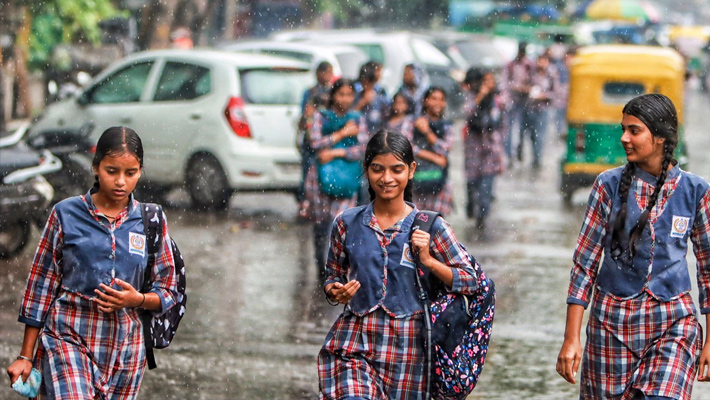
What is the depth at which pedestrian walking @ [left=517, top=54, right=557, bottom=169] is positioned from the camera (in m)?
17.5

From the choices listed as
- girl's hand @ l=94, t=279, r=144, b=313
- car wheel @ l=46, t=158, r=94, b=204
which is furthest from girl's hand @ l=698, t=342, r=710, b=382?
car wheel @ l=46, t=158, r=94, b=204

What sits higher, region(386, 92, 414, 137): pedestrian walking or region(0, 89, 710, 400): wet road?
region(386, 92, 414, 137): pedestrian walking

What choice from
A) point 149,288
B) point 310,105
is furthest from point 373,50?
point 149,288

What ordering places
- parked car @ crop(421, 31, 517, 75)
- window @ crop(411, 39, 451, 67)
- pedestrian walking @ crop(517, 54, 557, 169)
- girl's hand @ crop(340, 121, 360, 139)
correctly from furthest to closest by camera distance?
parked car @ crop(421, 31, 517, 75)
window @ crop(411, 39, 451, 67)
pedestrian walking @ crop(517, 54, 557, 169)
girl's hand @ crop(340, 121, 360, 139)

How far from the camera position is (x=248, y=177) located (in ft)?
40.4

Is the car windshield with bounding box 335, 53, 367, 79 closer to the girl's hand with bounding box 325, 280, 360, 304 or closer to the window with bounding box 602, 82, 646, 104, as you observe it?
the window with bounding box 602, 82, 646, 104

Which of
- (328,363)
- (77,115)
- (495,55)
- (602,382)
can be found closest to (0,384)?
(328,363)

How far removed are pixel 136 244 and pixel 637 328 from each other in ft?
5.44

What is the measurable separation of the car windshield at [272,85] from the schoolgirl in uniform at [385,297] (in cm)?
853

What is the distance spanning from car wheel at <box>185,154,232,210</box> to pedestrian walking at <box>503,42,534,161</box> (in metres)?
6.42

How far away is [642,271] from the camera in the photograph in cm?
405

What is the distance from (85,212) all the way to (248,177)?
8283 mm

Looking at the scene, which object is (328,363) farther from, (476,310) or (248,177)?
(248,177)

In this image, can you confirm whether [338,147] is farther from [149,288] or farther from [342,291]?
[342,291]
